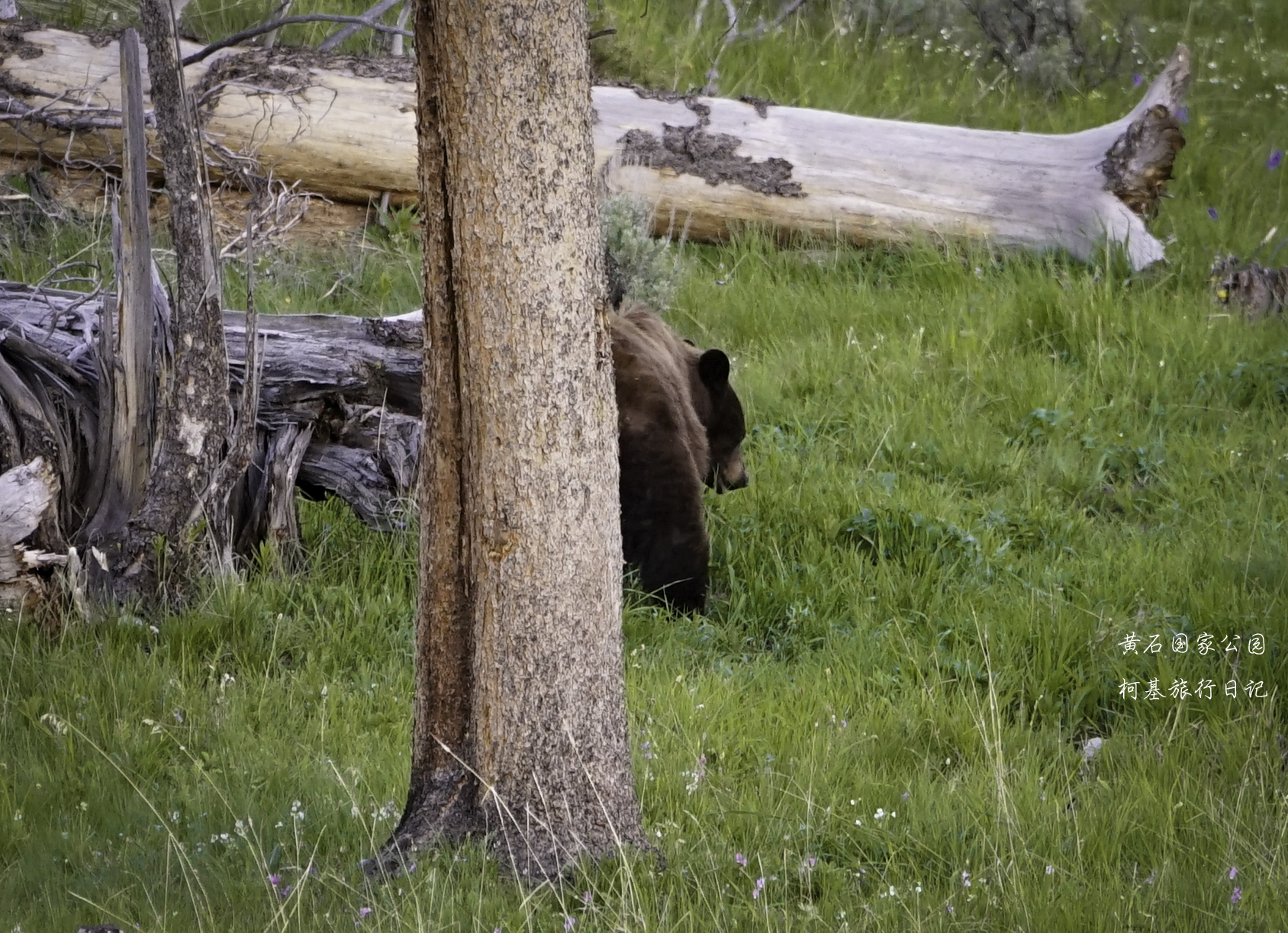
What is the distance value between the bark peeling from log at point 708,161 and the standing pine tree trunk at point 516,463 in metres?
5.65

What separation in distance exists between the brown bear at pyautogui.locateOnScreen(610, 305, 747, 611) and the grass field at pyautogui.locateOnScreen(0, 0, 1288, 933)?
0.19 m

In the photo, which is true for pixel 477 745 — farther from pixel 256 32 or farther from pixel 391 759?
pixel 256 32

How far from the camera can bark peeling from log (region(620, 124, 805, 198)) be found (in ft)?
28.0

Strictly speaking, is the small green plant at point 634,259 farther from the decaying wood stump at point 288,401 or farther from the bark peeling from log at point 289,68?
the bark peeling from log at point 289,68

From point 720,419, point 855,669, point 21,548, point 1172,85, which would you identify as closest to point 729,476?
point 720,419

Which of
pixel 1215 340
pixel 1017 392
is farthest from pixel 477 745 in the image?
pixel 1215 340

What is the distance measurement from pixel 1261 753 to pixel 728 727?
5.50ft

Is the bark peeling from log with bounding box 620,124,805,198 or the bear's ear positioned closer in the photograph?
the bear's ear

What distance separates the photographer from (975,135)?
877 centimetres

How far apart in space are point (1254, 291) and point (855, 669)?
4872 millimetres

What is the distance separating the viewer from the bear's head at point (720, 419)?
5746mm

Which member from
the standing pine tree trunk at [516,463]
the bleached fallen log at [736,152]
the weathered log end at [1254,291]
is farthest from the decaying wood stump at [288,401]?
the weathered log end at [1254,291]

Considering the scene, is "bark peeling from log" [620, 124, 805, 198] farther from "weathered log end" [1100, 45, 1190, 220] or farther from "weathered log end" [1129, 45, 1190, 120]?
"weathered log end" [1129, 45, 1190, 120]

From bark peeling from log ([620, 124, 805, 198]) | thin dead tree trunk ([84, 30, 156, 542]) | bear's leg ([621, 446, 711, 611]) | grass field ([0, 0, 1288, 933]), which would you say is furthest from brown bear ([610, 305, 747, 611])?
bark peeling from log ([620, 124, 805, 198])
